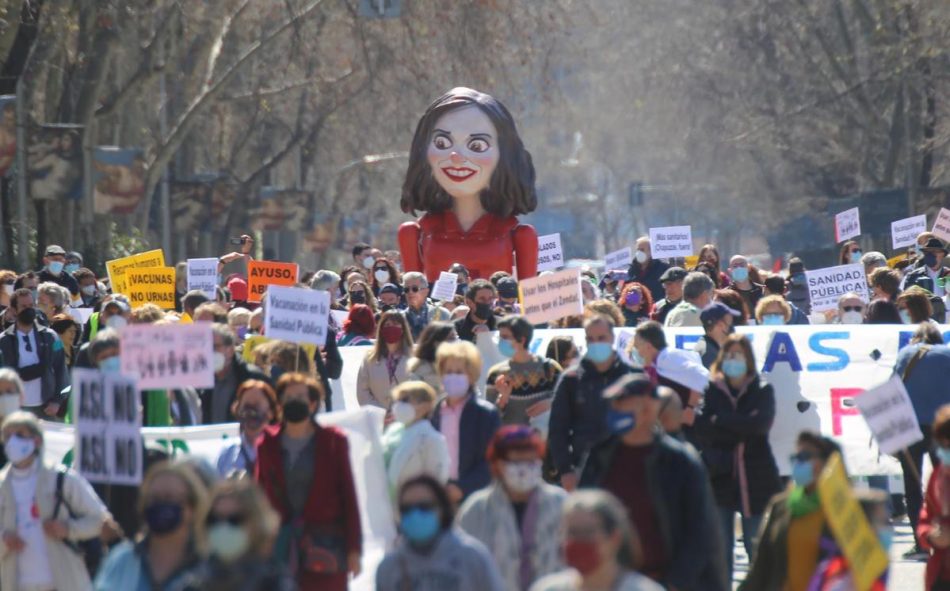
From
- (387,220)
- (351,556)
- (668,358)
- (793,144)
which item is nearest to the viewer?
(351,556)

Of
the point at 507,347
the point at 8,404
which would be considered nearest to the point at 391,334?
the point at 507,347

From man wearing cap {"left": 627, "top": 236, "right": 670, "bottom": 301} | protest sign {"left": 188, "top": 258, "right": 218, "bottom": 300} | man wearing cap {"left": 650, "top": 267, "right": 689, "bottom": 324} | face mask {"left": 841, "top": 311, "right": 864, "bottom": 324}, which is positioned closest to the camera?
man wearing cap {"left": 650, "top": 267, "right": 689, "bottom": 324}

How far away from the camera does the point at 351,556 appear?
894 centimetres

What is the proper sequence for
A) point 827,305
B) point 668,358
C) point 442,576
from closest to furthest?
point 442,576, point 668,358, point 827,305

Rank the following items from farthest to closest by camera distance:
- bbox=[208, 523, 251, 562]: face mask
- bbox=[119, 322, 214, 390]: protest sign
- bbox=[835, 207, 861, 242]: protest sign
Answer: bbox=[835, 207, 861, 242]: protest sign
bbox=[119, 322, 214, 390]: protest sign
bbox=[208, 523, 251, 562]: face mask

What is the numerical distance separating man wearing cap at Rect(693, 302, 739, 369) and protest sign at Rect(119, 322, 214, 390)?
10.3 ft

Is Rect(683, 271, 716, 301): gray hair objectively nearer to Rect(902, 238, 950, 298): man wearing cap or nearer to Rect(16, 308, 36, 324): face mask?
Rect(16, 308, 36, 324): face mask

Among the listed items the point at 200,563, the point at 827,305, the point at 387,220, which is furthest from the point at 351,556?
the point at 387,220

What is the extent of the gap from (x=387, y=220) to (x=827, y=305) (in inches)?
2412

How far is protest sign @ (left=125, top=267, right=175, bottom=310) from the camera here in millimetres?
18078

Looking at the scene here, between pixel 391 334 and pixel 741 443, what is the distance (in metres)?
2.73

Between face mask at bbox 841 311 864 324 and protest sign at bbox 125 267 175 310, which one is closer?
face mask at bbox 841 311 864 324

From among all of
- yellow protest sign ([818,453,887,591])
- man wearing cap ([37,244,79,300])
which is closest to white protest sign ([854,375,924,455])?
yellow protest sign ([818,453,887,591])

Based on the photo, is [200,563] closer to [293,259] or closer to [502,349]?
[502,349]
